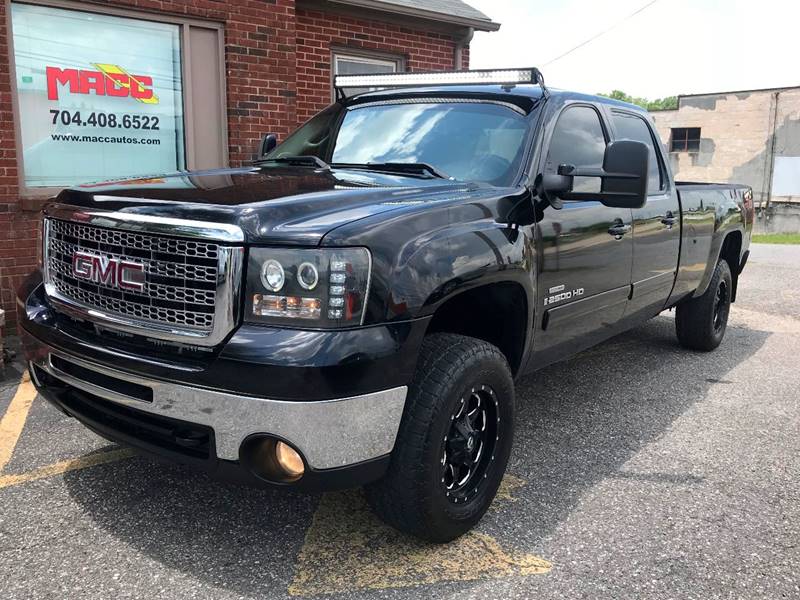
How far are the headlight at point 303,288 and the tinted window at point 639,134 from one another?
2790 millimetres

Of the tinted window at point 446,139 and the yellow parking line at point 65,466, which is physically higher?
the tinted window at point 446,139

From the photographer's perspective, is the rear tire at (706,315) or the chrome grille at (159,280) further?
the rear tire at (706,315)

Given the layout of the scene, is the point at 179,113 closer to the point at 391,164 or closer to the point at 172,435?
the point at 391,164

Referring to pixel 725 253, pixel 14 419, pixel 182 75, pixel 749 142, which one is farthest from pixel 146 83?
pixel 749 142

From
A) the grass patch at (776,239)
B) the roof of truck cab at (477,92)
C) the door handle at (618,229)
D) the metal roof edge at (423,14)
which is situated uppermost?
the metal roof edge at (423,14)

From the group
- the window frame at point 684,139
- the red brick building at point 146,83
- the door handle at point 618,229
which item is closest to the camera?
the door handle at point 618,229

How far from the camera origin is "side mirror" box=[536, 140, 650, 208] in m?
3.20

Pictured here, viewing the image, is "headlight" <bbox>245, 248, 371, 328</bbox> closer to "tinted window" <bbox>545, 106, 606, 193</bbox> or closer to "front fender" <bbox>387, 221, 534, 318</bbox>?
"front fender" <bbox>387, 221, 534, 318</bbox>

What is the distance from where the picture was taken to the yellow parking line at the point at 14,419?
375cm

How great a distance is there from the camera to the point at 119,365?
8.39 feet

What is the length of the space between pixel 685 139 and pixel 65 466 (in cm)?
4704

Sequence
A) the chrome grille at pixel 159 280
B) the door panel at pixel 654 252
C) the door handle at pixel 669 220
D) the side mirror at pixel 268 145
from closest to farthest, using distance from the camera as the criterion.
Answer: the chrome grille at pixel 159 280, the door panel at pixel 654 252, the door handle at pixel 669 220, the side mirror at pixel 268 145

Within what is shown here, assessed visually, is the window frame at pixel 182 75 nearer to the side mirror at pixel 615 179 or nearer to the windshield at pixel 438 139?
the windshield at pixel 438 139

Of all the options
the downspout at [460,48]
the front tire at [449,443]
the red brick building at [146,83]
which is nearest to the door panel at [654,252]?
the front tire at [449,443]
